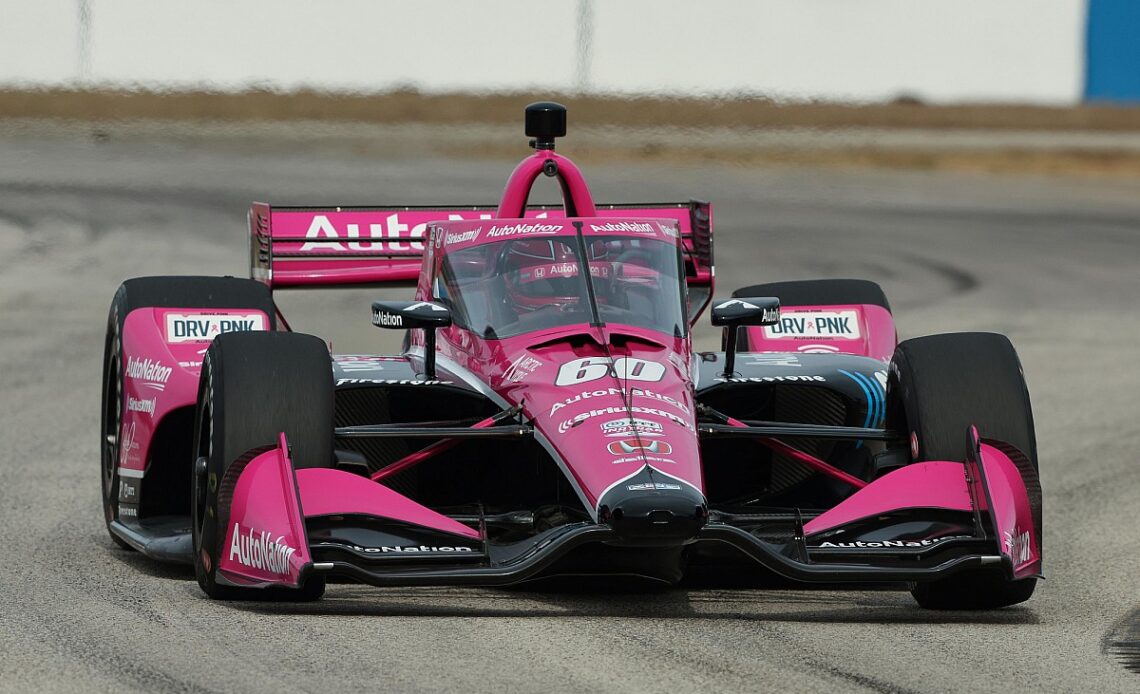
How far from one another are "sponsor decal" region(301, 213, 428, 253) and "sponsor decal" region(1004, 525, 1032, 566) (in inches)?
175

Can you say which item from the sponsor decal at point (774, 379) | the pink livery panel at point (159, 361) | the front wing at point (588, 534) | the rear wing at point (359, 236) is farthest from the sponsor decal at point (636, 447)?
the rear wing at point (359, 236)

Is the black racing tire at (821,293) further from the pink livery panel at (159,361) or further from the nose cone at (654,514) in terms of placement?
the nose cone at (654,514)

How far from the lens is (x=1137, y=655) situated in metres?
6.52

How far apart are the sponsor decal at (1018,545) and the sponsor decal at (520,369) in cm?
188

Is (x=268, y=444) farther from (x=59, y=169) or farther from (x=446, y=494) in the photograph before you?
(x=59, y=169)

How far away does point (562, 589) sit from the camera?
7.54 meters

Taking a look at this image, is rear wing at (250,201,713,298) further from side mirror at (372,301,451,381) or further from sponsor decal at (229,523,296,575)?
sponsor decal at (229,523,296,575)

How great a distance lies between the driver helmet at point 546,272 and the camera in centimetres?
816

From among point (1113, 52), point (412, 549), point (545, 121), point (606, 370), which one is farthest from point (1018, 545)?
point (1113, 52)

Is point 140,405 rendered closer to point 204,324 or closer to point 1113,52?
point 204,324

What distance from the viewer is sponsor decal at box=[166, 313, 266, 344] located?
354 inches

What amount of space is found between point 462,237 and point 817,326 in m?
2.20

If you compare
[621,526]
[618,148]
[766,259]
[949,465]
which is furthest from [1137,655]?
[618,148]

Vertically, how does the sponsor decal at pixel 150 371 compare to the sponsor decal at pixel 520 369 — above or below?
below
